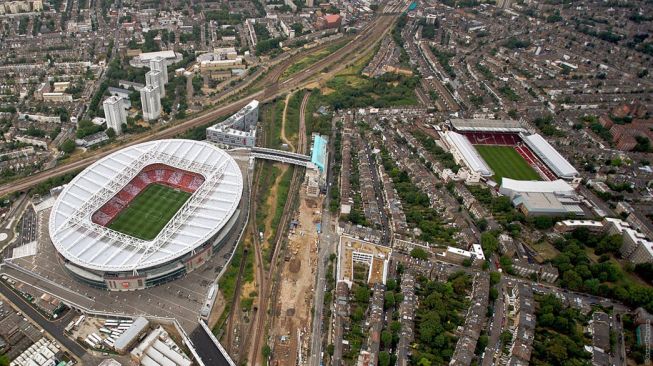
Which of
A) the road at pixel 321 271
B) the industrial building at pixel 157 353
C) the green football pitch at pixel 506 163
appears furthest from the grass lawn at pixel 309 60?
the industrial building at pixel 157 353

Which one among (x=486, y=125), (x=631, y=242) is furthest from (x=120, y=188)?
(x=631, y=242)

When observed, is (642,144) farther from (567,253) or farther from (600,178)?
(567,253)

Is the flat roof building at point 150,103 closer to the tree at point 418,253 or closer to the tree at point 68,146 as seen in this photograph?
the tree at point 68,146

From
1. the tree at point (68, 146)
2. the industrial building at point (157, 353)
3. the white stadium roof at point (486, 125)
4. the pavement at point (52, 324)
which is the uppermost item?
the white stadium roof at point (486, 125)

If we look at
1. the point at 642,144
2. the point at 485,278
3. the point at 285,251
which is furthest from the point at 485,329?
the point at 642,144

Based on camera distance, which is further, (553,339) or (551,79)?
(551,79)

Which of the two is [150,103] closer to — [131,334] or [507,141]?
[131,334]
